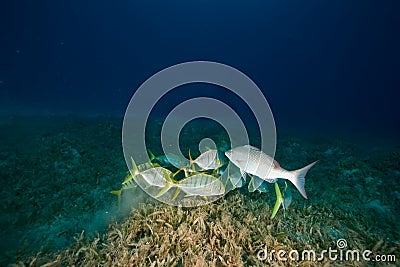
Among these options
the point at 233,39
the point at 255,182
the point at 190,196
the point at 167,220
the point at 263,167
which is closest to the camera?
the point at 263,167

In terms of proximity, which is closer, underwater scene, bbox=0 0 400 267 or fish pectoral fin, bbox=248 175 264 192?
underwater scene, bbox=0 0 400 267

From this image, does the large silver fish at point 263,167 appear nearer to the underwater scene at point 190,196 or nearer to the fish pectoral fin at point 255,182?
the underwater scene at point 190,196

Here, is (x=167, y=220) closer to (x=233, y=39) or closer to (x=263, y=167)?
(x=263, y=167)

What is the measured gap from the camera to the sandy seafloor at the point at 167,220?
318 cm

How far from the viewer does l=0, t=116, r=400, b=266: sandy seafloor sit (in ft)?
10.4

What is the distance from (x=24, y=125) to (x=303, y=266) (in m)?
14.7

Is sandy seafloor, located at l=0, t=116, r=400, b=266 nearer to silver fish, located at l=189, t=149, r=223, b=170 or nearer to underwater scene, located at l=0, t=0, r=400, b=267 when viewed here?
underwater scene, located at l=0, t=0, r=400, b=267

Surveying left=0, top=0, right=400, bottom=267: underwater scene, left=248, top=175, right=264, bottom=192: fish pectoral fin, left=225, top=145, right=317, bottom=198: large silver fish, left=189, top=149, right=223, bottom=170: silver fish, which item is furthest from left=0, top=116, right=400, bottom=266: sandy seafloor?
left=225, top=145, right=317, bottom=198: large silver fish

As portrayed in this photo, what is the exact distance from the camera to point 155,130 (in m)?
13.9

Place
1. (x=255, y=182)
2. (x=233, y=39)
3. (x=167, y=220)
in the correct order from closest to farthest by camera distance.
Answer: (x=167, y=220), (x=255, y=182), (x=233, y=39)

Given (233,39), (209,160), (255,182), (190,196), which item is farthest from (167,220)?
(233,39)

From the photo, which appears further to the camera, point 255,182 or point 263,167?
point 255,182

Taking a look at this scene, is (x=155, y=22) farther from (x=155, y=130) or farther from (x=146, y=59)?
(x=155, y=130)

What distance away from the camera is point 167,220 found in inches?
148
